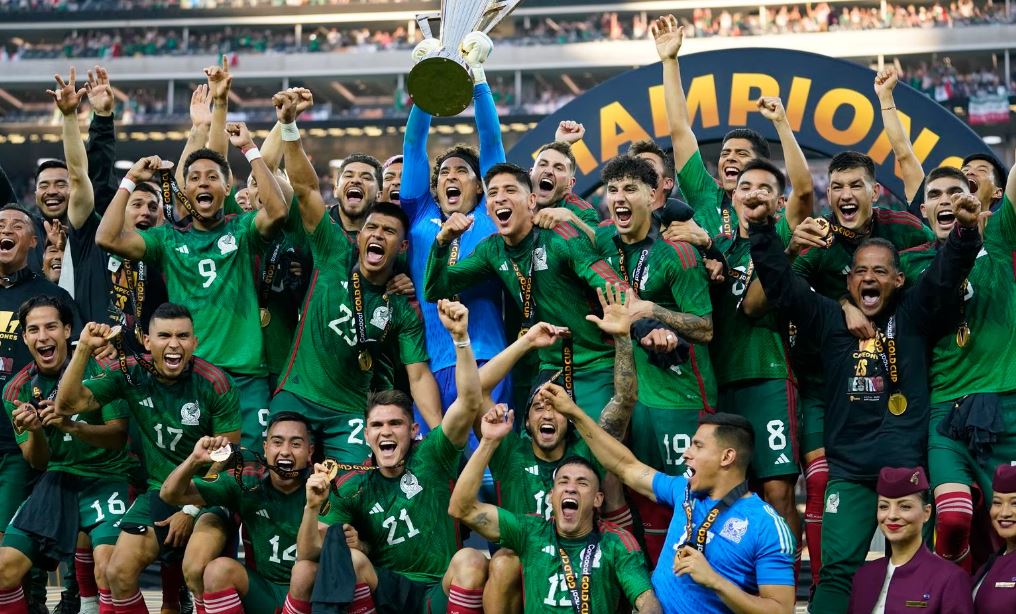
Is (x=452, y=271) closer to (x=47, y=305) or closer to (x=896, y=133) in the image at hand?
(x=47, y=305)

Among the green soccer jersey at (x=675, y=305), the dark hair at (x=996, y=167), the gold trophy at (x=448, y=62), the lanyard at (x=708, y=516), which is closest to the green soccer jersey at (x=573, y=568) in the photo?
the lanyard at (x=708, y=516)

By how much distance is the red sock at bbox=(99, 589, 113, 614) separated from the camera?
7.19 m

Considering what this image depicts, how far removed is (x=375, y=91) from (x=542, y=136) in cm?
4646

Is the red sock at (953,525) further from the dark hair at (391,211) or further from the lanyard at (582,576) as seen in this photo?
the dark hair at (391,211)

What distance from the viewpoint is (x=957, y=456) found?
639 cm

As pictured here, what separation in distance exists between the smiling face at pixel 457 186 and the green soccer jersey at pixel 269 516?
1.84 m

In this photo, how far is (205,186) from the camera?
24.5 ft

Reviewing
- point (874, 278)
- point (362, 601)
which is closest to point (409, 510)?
point (362, 601)

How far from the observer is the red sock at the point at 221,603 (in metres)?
6.63

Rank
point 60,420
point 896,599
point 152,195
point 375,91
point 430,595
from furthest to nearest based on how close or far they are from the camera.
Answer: point 375,91, point 152,195, point 60,420, point 430,595, point 896,599

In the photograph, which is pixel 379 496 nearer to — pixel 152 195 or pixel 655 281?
pixel 655 281

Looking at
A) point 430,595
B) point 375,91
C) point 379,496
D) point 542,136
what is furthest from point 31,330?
point 375,91

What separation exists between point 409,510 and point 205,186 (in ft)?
7.33

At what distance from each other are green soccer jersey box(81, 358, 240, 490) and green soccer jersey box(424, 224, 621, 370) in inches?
49.6
